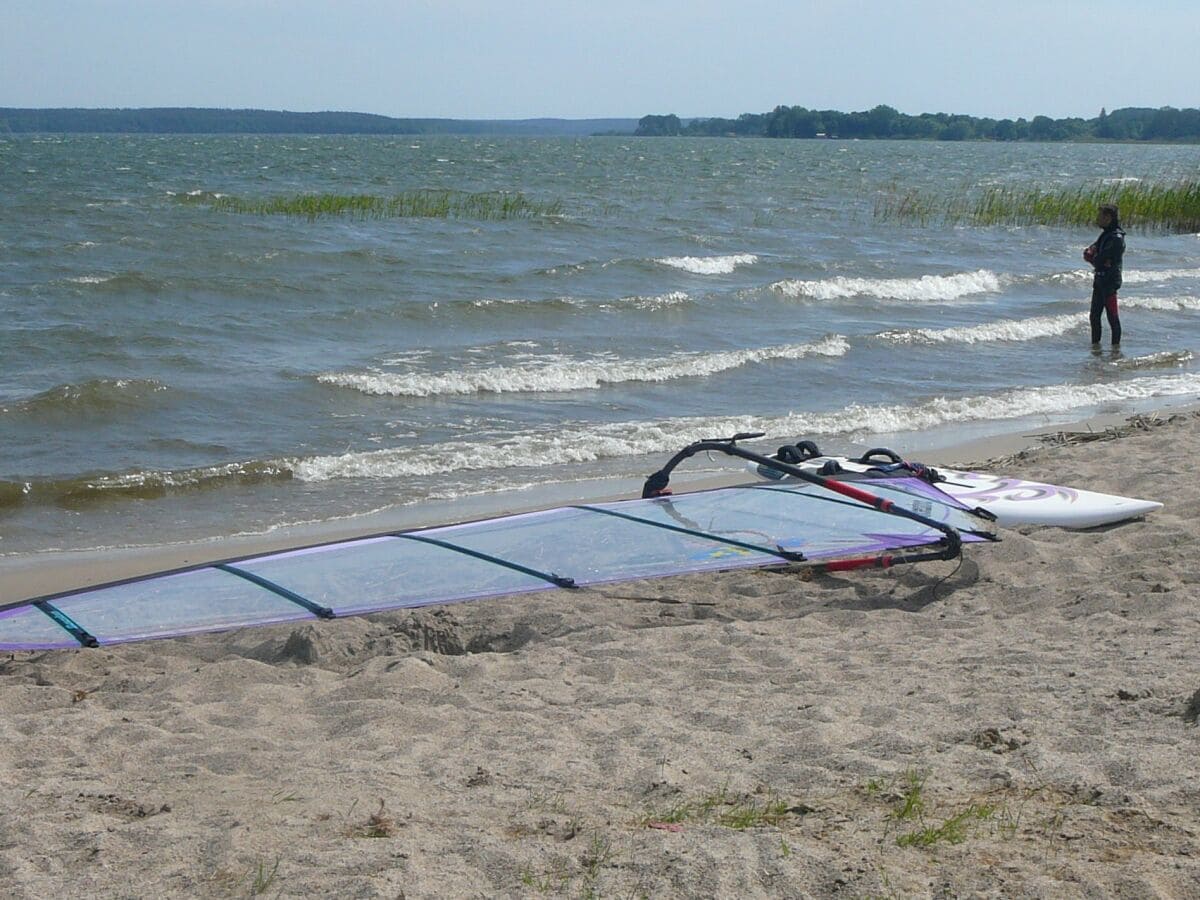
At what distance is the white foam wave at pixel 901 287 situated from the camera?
16766mm

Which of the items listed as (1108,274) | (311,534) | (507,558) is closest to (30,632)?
(507,558)

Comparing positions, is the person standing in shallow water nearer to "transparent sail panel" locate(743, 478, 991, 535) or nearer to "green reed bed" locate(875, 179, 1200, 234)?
"transparent sail panel" locate(743, 478, 991, 535)

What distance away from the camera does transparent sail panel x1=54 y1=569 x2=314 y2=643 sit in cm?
469

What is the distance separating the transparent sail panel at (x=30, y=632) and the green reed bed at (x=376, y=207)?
63.3 feet

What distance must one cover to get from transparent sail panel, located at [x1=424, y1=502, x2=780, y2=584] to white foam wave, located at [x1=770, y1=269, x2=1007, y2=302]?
36.5 feet

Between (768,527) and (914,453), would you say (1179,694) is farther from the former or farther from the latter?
(914,453)

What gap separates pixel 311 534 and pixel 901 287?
12.6m

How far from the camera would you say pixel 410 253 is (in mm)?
18609

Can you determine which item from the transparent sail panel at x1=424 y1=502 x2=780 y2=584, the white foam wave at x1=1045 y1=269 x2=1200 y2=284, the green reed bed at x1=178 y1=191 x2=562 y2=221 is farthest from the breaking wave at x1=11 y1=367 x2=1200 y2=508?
the green reed bed at x1=178 y1=191 x2=562 y2=221

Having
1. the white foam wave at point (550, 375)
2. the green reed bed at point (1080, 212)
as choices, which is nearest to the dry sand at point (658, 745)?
the white foam wave at point (550, 375)

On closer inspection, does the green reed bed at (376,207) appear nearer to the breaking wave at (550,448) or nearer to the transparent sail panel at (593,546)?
the breaking wave at (550,448)

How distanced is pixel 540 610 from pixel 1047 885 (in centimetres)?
264

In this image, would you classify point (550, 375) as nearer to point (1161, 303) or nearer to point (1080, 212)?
point (1161, 303)

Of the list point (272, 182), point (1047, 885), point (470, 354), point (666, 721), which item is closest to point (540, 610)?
point (666, 721)
